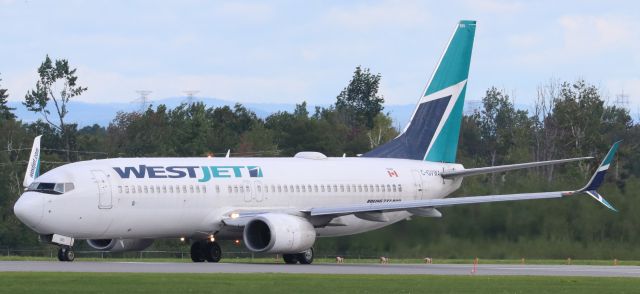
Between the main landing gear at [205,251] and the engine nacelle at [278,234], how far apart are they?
249cm

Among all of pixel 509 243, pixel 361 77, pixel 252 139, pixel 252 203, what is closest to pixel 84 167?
pixel 252 203

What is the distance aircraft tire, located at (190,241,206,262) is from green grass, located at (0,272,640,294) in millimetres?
12790

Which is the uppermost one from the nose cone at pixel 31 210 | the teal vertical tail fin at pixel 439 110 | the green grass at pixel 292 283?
the teal vertical tail fin at pixel 439 110

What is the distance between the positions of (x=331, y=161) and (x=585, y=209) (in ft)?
31.6

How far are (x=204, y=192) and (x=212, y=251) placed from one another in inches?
108

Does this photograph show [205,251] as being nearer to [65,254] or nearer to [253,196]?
[253,196]

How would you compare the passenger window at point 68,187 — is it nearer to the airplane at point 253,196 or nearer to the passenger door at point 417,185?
the airplane at point 253,196

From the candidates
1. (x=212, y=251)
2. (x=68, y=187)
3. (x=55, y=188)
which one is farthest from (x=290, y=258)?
(x=55, y=188)

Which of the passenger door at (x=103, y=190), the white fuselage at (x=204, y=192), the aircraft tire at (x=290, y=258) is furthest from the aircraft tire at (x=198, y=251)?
the passenger door at (x=103, y=190)

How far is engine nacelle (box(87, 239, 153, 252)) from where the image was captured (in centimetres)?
4900

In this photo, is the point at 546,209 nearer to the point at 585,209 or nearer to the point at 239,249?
the point at 585,209

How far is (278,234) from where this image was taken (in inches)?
1842

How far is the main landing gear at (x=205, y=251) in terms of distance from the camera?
1978 inches

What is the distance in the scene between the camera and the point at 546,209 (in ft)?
176
